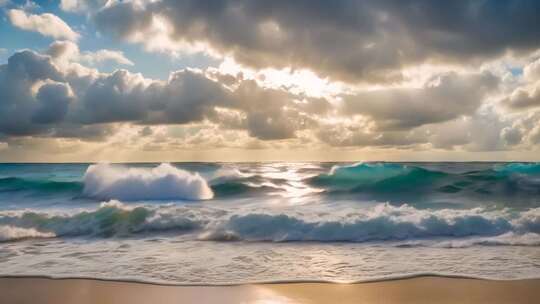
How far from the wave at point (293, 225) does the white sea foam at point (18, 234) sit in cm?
22

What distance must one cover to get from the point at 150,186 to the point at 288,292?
15518 mm

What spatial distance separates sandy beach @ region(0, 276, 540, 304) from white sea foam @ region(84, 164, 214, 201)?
43.7 ft

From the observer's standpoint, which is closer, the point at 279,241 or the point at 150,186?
the point at 279,241

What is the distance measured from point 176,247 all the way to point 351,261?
3.96 m

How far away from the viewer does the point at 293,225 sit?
35.3 ft

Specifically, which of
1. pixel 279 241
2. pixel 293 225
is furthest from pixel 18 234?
pixel 293 225

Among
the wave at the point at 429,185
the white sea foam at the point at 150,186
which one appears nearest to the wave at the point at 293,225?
the wave at the point at 429,185

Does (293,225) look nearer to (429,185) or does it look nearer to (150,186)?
(150,186)

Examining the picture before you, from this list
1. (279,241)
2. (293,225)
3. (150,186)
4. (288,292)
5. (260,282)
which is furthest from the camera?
(150,186)

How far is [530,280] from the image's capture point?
6469 mm

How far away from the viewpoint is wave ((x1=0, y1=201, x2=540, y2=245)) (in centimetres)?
1027

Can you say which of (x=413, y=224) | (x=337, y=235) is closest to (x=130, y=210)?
(x=337, y=235)

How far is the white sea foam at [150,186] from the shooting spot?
20.0m

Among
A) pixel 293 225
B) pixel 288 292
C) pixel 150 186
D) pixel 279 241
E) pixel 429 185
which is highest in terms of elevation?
pixel 150 186
